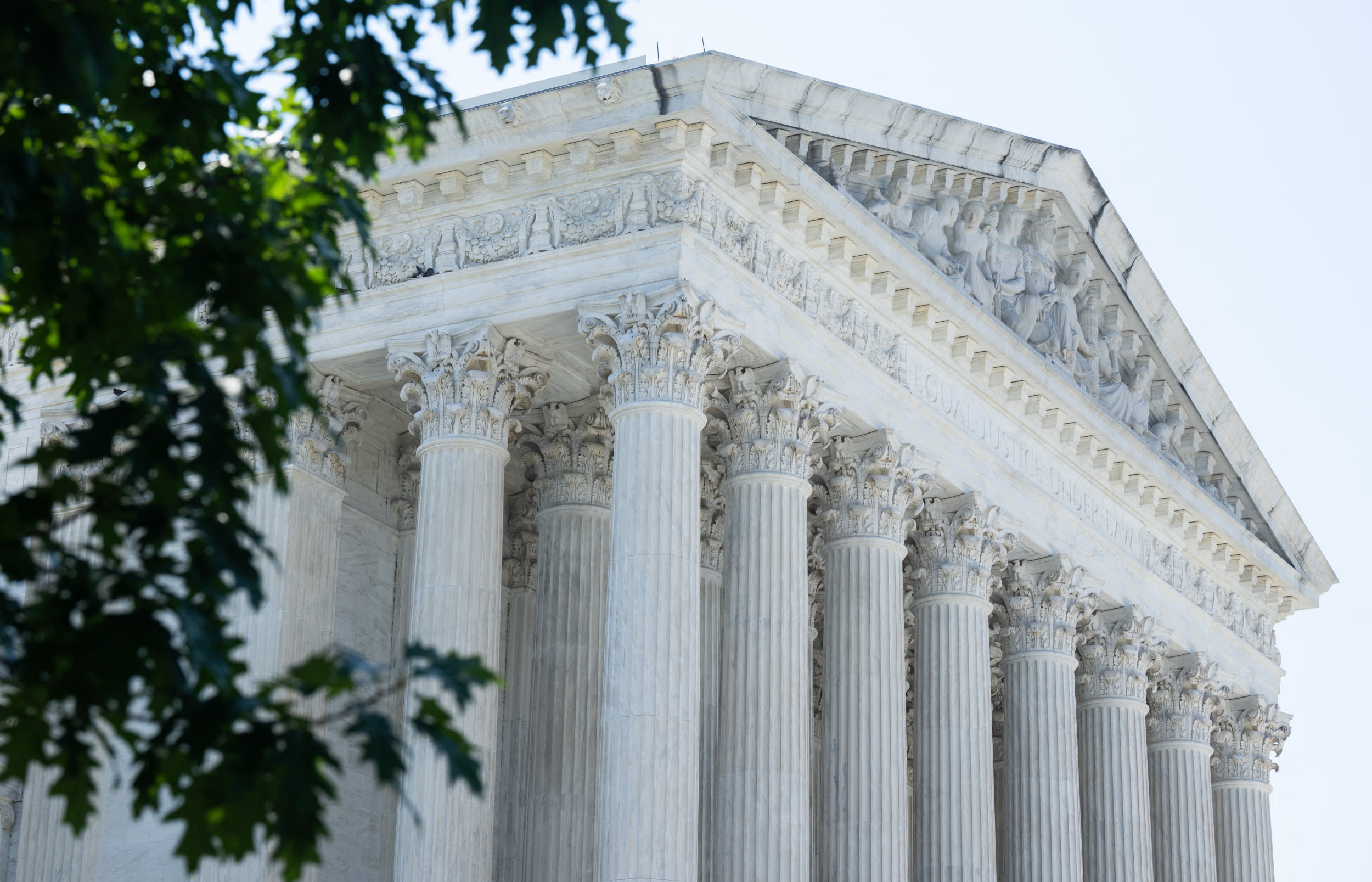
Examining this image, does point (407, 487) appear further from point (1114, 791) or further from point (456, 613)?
point (1114, 791)

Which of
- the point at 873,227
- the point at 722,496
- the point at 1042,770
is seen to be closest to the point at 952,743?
the point at 1042,770

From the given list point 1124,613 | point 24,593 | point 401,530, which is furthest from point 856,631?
point 24,593

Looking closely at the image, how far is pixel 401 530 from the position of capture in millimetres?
37625

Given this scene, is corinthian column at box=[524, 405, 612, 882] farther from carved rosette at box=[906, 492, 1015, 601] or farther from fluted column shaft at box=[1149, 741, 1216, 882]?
fluted column shaft at box=[1149, 741, 1216, 882]

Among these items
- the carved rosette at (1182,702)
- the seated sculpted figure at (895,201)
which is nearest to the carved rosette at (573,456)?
the seated sculpted figure at (895,201)

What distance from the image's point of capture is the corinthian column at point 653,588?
28172 millimetres

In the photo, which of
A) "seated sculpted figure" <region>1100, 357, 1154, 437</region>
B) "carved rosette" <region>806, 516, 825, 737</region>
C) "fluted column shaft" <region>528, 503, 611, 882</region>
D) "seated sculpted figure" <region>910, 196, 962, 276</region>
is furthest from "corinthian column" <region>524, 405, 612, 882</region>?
"seated sculpted figure" <region>1100, 357, 1154, 437</region>

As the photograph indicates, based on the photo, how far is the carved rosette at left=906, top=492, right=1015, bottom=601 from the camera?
38.4m

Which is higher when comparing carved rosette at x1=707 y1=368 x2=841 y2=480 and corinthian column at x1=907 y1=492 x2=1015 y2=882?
carved rosette at x1=707 y1=368 x2=841 y2=480

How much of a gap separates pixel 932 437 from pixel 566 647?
8.03m

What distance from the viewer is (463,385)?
105 feet

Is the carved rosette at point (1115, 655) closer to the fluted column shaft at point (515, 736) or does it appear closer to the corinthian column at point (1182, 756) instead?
the corinthian column at point (1182, 756)

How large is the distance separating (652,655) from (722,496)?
948cm

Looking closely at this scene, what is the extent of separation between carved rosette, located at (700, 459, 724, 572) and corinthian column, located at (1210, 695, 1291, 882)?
18.9m
